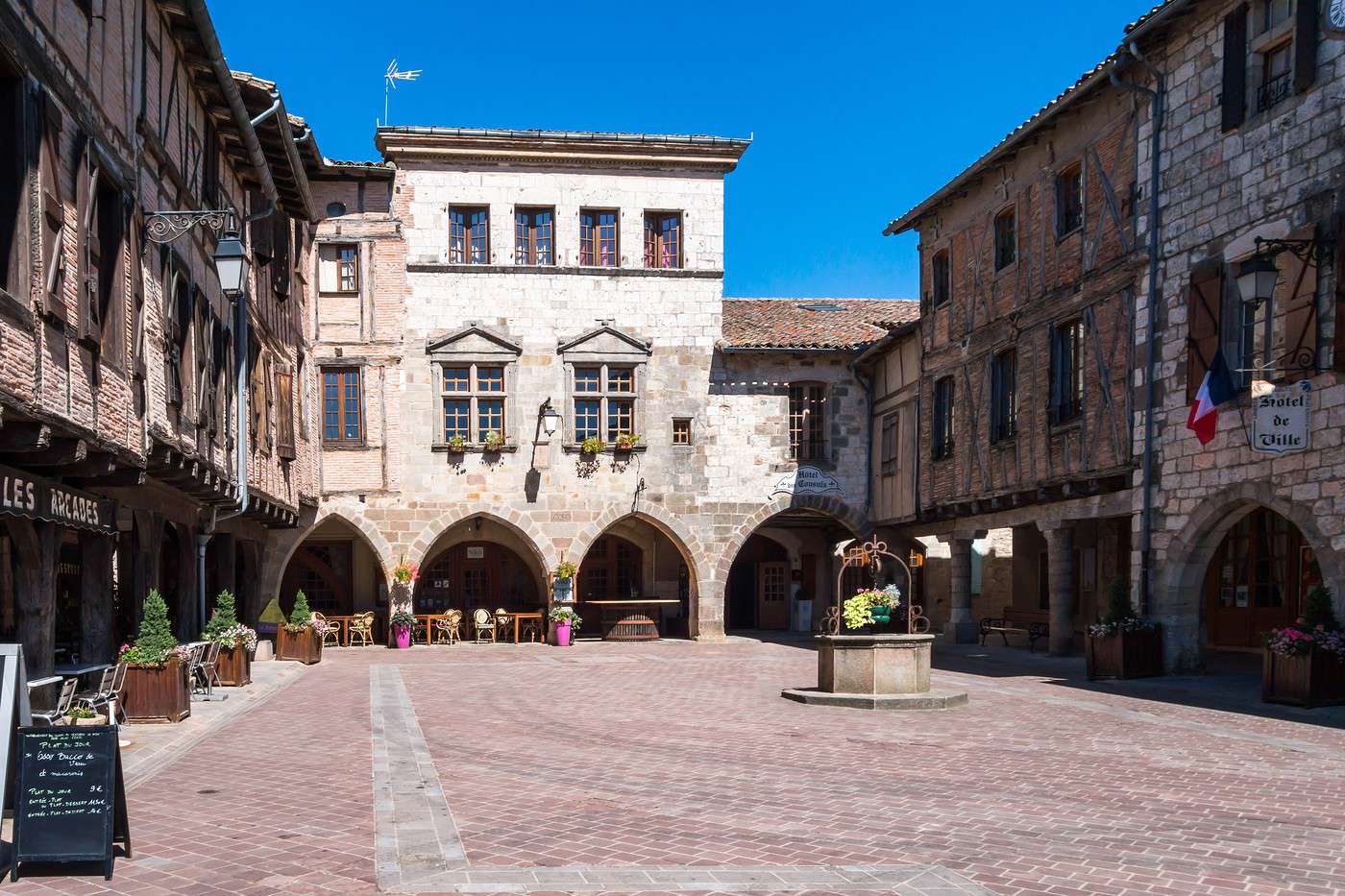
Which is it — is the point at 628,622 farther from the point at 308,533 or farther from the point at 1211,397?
the point at 1211,397

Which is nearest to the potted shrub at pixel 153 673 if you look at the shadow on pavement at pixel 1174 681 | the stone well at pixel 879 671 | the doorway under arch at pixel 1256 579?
the stone well at pixel 879 671

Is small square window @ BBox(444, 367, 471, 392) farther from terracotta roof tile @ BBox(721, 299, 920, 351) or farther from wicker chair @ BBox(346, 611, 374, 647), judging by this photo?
terracotta roof tile @ BBox(721, 299, 920, 351)

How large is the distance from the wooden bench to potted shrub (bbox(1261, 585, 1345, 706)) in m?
8.41

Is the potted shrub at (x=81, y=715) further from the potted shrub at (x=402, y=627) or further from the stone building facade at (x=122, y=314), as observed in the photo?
the potted shrub at (x=402, y=627)

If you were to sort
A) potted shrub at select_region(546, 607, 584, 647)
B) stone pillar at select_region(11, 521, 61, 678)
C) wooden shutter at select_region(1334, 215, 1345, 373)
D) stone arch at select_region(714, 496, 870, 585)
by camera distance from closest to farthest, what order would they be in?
stone pillar at select_region(11, 521, 61, 678) → wooden shutter at select_region(1334, 215, 1345, 373) → potted shrub at select_region(546, 607, 584, 647) → stone arch at select_region(714, 496, 870, 585)

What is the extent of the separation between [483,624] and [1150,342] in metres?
14.8

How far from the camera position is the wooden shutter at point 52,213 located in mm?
9047

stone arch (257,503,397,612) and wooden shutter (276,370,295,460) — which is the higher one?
wooden shutter (276,370,295,460)

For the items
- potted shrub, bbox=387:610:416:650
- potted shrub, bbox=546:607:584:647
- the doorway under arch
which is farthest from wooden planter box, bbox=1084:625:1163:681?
potted shrub, bbox=387:610:416:650

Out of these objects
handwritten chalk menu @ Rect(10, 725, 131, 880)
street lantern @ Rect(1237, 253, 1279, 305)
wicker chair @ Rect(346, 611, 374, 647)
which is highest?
street lantern @ Rect(1237, 253, 1279, 305)

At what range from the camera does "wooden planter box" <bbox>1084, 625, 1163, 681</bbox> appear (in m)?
15.4

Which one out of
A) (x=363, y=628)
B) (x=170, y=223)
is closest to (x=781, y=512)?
(x=363, y=628)

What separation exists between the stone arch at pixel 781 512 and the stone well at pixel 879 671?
40.3ft

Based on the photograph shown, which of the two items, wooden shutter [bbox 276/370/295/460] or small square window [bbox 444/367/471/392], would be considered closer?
wooden shutter [bbox 276/370/295/460]
